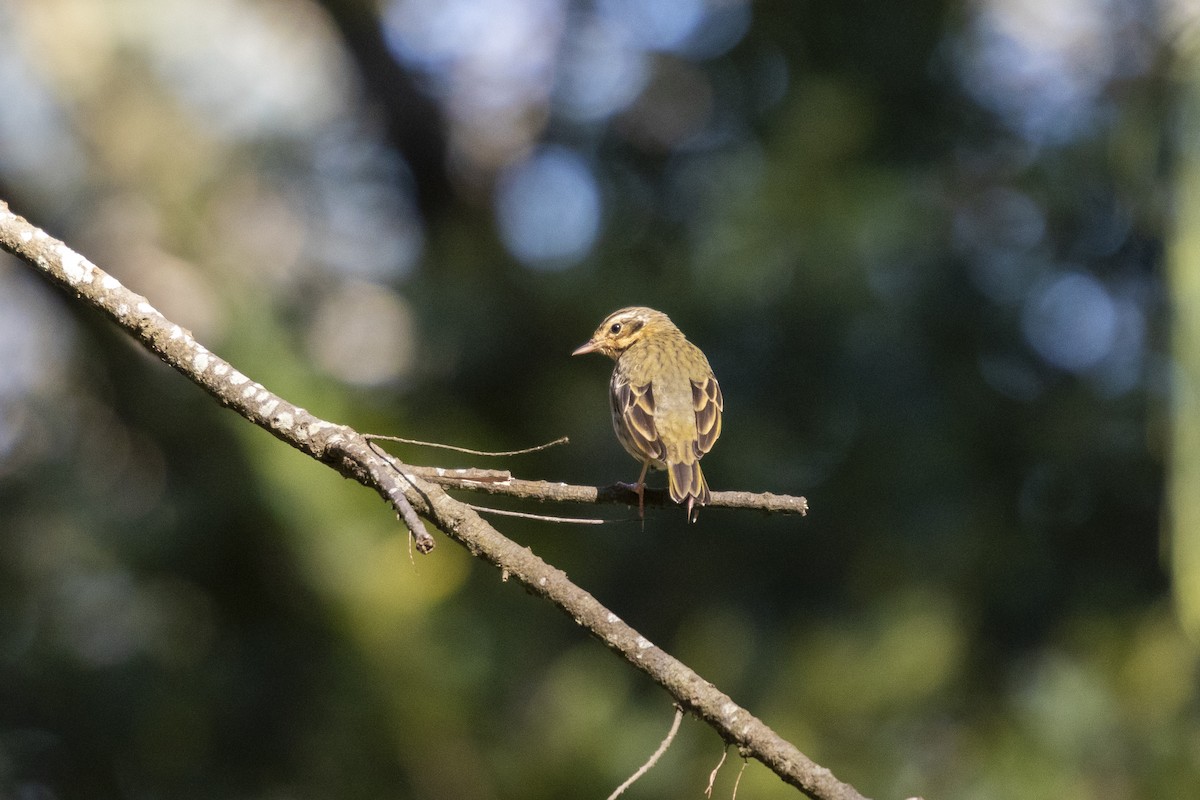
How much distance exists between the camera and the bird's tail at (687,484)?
4.30 metres

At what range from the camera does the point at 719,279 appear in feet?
34.8

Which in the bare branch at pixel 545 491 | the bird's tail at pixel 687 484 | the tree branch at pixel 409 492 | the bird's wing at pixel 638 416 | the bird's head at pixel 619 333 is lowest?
the tree branch at pixel 409 492

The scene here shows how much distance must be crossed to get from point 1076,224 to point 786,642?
458cm

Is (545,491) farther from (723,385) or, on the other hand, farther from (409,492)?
(723,385)

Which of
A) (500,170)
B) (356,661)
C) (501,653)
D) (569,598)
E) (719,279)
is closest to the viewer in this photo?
(569,598)

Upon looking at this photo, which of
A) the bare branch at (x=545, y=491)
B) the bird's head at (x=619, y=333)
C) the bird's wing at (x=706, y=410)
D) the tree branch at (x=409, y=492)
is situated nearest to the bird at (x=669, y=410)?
the bird's wing at (x=706, y=410)

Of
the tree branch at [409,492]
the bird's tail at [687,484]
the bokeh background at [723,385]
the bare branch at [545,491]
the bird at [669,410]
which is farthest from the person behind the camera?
the bokeh background at [723,385]

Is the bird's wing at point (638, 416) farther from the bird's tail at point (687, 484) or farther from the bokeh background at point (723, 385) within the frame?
the bokeh background at point (723, 385)

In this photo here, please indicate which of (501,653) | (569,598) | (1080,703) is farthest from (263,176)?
(569,598)

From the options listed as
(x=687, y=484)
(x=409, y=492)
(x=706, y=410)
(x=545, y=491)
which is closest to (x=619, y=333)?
(x=706, y=410)

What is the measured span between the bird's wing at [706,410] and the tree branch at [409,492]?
6.76 ft

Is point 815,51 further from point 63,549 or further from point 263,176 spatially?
point 63,549

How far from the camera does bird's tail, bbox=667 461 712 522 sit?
4.30 metres

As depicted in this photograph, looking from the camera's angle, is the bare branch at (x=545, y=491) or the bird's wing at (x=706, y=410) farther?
the bird's wing at (x=706, y=410)
